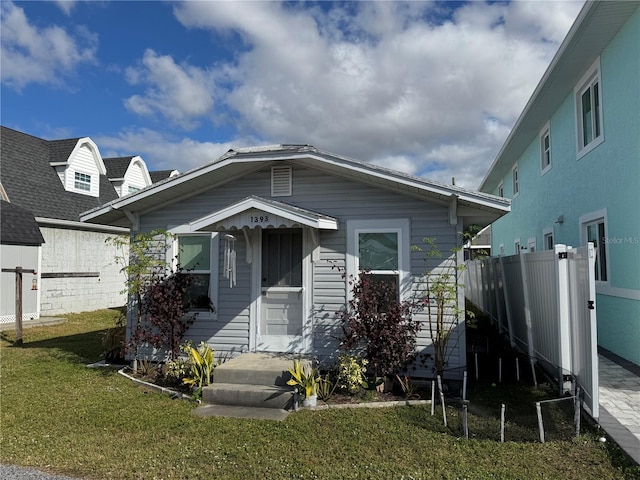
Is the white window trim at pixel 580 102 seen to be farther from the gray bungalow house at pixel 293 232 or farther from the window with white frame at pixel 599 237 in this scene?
the gray bungalow house at pixel 293 232

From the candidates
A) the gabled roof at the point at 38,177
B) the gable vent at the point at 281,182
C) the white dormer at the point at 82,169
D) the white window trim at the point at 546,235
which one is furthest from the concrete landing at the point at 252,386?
the white dormer at the point at 82,169

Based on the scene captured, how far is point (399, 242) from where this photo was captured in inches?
261

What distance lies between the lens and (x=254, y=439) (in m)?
4.42

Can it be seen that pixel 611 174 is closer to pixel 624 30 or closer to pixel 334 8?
pixel 624 30

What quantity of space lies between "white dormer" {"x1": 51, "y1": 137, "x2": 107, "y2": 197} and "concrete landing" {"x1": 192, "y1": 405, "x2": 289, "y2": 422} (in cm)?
1432

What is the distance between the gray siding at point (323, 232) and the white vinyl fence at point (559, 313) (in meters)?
1.30

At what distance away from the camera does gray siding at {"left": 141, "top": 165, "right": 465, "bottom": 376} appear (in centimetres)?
655

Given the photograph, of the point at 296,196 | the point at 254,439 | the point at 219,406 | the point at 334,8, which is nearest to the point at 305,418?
the point at 254,439

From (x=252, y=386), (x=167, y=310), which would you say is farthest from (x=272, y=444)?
(x=167, y=310)

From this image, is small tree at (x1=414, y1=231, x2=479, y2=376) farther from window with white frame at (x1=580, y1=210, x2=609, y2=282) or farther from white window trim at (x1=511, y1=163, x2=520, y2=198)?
white window trim at (x1=511, y1=163, x2=520, y2=198)

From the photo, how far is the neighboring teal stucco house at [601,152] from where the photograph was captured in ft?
21.5

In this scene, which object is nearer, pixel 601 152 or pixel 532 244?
pixel 601 152

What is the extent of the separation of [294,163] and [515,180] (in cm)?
1219

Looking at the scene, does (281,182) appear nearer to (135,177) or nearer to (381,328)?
(381,328)
